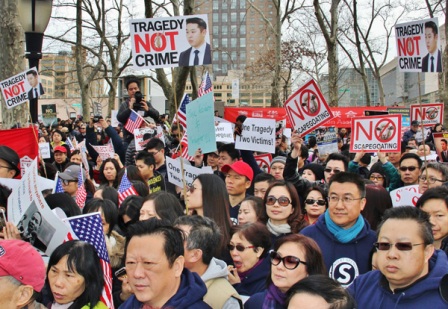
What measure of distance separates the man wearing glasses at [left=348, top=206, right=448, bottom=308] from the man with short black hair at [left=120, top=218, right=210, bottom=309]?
3.21 ft

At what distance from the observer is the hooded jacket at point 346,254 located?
405 centimetres

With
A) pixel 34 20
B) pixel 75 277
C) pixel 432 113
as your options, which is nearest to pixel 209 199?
pixel 75 277

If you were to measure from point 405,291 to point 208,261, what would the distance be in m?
1.20

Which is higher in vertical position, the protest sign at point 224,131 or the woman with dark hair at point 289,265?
the protest sign at point 224,131

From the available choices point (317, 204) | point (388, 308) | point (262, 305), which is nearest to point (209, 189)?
point (317, 204)

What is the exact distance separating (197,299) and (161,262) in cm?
29

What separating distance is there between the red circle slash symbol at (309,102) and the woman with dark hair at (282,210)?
2.61 meters

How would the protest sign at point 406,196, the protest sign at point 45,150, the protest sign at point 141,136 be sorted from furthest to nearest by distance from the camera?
the protest sign at point 45,150 < the protest sign at point 141,136 < the protest sign at point 406,196

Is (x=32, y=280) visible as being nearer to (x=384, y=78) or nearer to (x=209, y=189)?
(x=209, y=189)

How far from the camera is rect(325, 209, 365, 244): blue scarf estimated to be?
4125 mm

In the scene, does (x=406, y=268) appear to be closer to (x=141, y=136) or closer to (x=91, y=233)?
(x=91, y=233)

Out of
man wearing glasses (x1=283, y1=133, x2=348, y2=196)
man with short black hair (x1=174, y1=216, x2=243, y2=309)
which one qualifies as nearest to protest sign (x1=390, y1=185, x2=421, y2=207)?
man wearing glasses (x1=283, y1=133, x2=348, y2=196)

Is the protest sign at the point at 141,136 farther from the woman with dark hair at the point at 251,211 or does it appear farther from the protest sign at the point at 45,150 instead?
the woman with dark hair at the point at 251,211

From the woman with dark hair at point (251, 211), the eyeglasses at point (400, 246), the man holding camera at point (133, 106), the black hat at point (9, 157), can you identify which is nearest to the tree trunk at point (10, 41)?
the man holding camera at point (133, 106)
